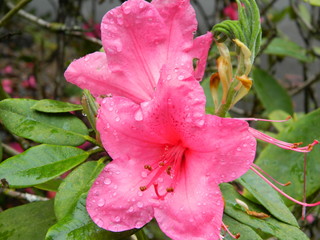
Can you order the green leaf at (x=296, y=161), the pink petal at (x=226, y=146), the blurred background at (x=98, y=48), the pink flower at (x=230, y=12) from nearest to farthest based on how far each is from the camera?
1. the pink petal at (x=226, y=146)
2. the green leaf at (x=296, y=161)
3. the blurred background at (x=98, y=48)
4. the pink flower at (x=230, y=12)

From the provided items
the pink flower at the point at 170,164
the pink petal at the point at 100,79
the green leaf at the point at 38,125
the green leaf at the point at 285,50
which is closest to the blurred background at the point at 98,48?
the green leaf at the point at 285,50

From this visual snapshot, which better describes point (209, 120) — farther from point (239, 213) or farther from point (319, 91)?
point (319, 91)

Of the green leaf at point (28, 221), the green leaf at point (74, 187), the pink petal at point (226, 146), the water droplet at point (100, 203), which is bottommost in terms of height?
the green leaf at point (28, 221)

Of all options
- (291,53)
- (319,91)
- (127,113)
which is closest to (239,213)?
(127,113)

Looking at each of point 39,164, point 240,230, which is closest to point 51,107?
point 39,164

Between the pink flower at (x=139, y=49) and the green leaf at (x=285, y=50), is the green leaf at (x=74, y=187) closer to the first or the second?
the pink flower at (x=139, y=49)

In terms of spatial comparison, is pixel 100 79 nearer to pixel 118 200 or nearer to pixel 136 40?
pixel 136 40
